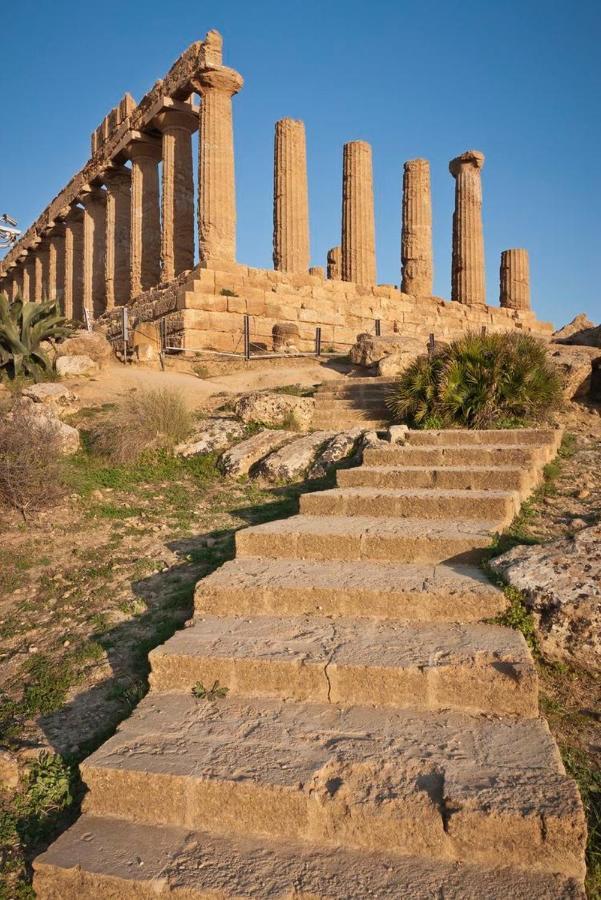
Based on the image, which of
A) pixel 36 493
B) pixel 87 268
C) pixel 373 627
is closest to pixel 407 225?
pixel 87 268

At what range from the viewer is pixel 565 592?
3.26m

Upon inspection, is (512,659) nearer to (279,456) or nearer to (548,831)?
(548,831)

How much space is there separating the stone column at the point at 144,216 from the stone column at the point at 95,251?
3.99m

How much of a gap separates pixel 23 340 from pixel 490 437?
8630 mm

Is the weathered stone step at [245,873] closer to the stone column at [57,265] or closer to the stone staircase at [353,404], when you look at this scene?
the stone staircase at [353,404]

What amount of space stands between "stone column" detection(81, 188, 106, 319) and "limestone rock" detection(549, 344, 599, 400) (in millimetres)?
19759

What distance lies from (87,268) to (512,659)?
25.1 meters

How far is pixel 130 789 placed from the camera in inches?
101

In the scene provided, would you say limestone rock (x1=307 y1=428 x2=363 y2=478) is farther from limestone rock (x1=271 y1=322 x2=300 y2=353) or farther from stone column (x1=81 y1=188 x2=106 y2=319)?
stone column (x1=81 y1=188 x2=106 y2=319)

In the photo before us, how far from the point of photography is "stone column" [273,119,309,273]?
1994 cm

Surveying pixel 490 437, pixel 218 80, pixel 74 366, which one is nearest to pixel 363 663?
pixel 490 437

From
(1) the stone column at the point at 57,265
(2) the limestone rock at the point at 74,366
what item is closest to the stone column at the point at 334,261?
(1) the stone column at the point at 57,265

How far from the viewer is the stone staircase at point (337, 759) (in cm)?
217

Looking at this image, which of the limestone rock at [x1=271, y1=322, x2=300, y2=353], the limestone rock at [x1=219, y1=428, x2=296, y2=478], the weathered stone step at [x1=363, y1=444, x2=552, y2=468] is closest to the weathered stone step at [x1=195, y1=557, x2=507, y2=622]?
the weathered stone step at [x1=363, y1=444, x2=552, y2=468]
